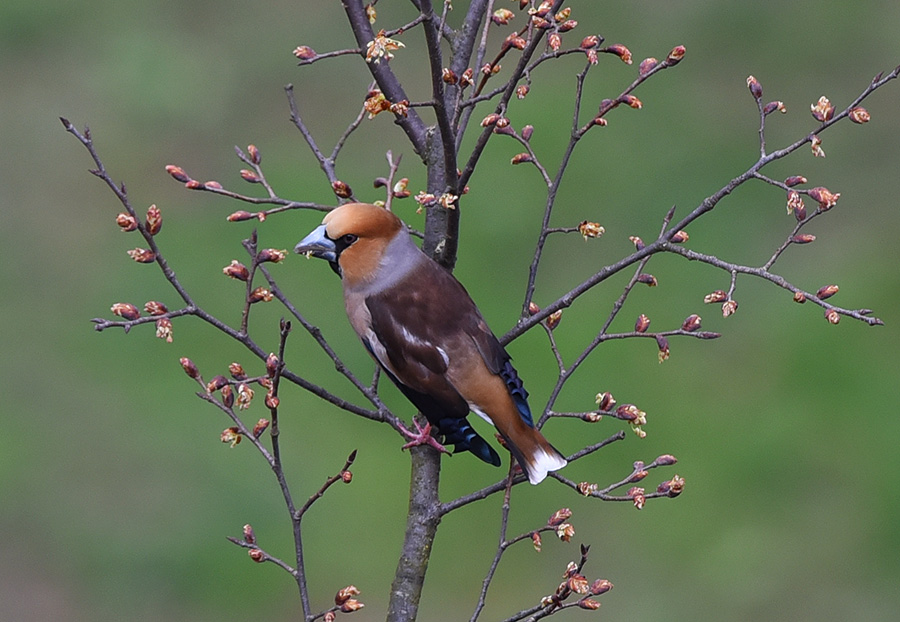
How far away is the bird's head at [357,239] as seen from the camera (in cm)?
345

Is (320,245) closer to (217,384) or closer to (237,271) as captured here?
(237,271)

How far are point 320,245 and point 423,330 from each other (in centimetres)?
39

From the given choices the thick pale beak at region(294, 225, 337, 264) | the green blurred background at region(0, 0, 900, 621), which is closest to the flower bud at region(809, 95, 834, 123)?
the thick pale beak at region(294, 225, 337, 264)

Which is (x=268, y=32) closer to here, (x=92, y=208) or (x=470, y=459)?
(x=92, y=208)

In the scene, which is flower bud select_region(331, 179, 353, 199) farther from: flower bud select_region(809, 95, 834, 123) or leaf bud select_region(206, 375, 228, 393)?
flower bud select_region(809, 95, 834, 123)

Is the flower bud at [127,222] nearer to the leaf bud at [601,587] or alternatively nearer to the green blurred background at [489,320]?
the leaf bud at [601,587]

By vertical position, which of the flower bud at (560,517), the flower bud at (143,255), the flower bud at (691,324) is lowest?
the flower bud at (560,517)

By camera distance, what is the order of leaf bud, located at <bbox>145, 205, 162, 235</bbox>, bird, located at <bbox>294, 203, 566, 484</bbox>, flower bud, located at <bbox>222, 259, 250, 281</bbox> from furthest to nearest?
1. bird, located at <bbox>294, 203, 566, 484</bbox>
2. flower bud, located at <bbox>222, 259, 250, 281</bbox>
3. leaf bud, located at <bbox>145, 205, 162, 235</bbox>

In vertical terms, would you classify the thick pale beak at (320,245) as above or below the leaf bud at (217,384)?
above

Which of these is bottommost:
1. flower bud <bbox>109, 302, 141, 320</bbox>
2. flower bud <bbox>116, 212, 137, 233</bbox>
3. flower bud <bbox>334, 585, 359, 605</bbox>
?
flower bud <bbox>334, 585, 359, 605</bbox>

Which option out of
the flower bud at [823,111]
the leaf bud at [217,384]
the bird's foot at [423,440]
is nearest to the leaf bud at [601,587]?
the bird's foot at [423,440]

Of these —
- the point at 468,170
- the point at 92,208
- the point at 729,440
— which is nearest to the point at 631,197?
the point at 729,440

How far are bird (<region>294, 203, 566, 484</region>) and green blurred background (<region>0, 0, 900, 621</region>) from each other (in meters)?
3.46

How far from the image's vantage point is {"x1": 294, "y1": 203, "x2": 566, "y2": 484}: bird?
3379 mm
